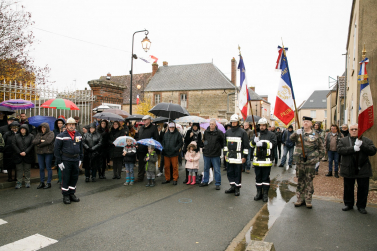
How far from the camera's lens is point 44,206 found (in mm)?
5672

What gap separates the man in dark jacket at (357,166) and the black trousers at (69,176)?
6.19 m

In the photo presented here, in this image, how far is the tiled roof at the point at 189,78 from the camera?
35375 mm

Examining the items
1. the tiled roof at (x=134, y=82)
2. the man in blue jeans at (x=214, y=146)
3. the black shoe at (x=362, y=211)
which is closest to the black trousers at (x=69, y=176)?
the man in blue jeans at (x=214, y=146)

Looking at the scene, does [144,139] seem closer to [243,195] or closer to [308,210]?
[243,195]

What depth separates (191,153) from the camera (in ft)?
26.7

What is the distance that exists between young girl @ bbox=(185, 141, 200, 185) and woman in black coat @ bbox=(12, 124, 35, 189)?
454 centimetres

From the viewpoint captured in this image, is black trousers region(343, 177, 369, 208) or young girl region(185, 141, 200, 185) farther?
young girl region(185, 141, 200, 185)

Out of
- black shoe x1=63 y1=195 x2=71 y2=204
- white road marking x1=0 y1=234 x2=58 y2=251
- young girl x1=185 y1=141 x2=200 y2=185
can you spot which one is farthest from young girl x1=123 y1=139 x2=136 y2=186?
white road marking x1=0 y1=234 x2=58 y2=251

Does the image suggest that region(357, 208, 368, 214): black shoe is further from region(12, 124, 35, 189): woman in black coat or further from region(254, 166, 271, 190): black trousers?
region(12, 124, 35, 189): woman in black coat

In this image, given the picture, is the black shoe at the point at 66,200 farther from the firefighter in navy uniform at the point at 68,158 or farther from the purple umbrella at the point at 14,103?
the purple umbrella at the point at 14,103

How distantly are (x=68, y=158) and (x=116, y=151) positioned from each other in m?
2.48

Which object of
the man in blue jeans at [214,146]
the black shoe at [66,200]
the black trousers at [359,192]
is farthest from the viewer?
the man in blue jeans at [214,146]

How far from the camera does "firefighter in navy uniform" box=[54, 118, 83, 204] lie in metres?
6.07

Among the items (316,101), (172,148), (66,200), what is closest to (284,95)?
(172,148)
